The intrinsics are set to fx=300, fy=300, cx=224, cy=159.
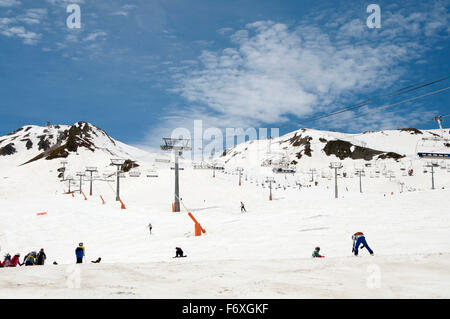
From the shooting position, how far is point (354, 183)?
89.9 m

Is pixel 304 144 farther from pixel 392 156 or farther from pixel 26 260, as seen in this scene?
pixel 26 260

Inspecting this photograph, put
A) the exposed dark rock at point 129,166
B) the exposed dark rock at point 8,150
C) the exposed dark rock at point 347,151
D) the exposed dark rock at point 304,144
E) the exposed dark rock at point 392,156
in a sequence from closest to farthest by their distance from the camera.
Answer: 1. the exposed dark rock at point 129,166
2. the exposed dark rock at point 392,156
3. the exposed dark rock at point 347,151
4. the exposed dark rock at point 304,144
5. the exposed dark rock at point 8,150

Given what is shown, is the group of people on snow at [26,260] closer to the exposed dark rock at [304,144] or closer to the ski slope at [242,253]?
the ski slope at [242,253]

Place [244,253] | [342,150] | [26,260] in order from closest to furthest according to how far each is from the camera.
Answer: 1. [26,260]
2. [244,253]
3. [342,150]

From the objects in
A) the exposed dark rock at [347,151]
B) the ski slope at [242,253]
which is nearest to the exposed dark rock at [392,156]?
the exposed dark rock at [347,151]

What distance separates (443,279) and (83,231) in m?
27.4

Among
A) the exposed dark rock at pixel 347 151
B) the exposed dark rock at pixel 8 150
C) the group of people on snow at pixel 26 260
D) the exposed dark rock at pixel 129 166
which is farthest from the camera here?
the exposed dark rock at pixel 8 150

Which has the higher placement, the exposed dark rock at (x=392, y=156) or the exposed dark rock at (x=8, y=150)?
the exposed dark rock at (x=8, y=150)

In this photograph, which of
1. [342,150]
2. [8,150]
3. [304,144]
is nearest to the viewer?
[342,150]

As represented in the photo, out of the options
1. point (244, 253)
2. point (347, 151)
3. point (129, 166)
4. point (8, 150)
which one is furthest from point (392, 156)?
point (8, 150)

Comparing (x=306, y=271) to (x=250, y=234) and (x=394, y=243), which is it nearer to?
(x=394, y=243)

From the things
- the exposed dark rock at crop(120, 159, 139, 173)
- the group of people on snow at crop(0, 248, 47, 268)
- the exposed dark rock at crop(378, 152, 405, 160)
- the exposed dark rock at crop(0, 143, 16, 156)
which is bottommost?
the group of people on snow at crop(0, 248, 47, 268)

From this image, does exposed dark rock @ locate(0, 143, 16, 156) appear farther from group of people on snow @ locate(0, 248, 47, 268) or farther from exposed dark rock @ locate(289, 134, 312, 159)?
group of people on snow @ locate(0, 248, 47, 268)

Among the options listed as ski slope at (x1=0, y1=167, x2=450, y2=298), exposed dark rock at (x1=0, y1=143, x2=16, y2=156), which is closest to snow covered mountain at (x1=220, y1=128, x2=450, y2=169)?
ski slope at (x1=0, y1=167, x2=450, y2=298)
